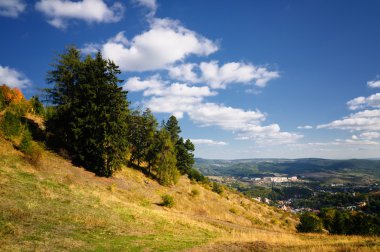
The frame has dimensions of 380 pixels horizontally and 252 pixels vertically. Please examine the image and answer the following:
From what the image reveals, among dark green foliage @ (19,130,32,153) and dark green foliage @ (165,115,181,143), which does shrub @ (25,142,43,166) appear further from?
dark green foliage @ (165,115,181,143)

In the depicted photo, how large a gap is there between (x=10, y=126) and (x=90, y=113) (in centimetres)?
920

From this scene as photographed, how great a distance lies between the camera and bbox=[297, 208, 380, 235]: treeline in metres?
46.6

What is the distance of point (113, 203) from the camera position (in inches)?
990

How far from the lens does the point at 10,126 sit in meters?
30.2

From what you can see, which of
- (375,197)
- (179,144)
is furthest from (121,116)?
(375,197)

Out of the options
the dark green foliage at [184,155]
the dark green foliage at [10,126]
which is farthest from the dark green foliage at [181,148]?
the dark green foliage at [10,126]

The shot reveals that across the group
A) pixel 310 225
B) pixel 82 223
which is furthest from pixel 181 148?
pixel 82 223

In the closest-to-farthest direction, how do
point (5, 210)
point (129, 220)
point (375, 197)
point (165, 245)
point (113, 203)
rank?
point (5, 210), point (165, 245), point (129, 220), point (113, 203), point (375, 197)

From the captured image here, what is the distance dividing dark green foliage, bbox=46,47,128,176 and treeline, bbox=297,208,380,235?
36449 millimetres

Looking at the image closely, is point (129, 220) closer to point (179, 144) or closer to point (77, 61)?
point (77, 61)

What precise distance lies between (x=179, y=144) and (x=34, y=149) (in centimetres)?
4478

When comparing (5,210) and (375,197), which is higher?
(5,210)

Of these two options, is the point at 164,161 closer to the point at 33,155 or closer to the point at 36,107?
the point at 36,107

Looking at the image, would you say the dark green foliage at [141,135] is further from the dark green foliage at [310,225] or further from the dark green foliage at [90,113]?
the dark green foliage at [310,225]
